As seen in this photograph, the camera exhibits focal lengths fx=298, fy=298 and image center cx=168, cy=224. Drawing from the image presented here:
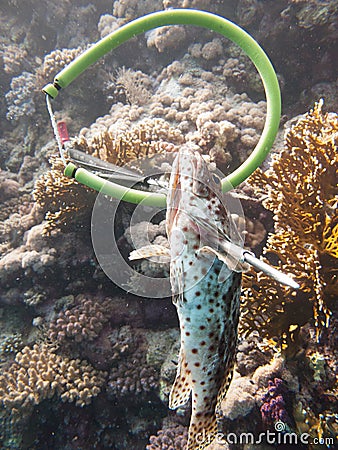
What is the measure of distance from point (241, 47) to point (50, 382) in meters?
4.69

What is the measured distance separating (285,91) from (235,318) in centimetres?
532

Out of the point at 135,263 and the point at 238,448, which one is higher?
the point at 135,263

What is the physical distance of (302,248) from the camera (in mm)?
2811

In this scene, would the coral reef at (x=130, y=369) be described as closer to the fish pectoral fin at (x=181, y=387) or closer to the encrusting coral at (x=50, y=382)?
the encrusting coral at (x=50, y=382)

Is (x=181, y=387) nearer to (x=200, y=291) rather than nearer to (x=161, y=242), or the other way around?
(x=200, y=291)

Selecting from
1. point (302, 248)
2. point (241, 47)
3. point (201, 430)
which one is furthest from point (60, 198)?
point (201, 430)

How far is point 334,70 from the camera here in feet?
17.7

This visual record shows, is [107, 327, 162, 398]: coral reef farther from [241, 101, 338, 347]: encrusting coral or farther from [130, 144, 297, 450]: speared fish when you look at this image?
[130, 144, 297, 450]: speared fish

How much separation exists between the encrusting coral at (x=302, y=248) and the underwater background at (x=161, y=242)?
0.01 meters

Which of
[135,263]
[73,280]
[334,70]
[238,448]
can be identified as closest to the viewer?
[238,448]

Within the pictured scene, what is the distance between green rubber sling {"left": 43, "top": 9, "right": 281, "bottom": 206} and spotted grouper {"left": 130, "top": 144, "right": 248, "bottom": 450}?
639 millimetres

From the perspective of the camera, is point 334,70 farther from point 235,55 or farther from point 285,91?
point 235,55

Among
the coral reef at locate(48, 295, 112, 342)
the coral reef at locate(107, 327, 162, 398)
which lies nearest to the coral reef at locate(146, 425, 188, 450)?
the coral reef at locate(107, 327, 162, 398)

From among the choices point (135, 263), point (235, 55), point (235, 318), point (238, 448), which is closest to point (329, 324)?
point (235, 318)
